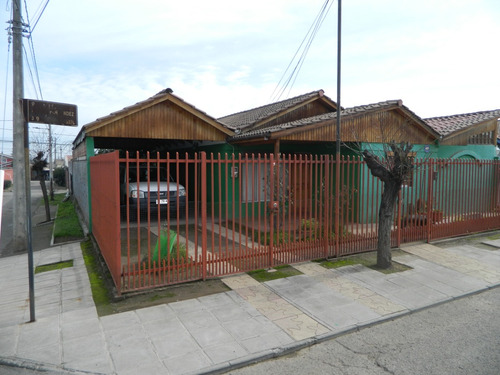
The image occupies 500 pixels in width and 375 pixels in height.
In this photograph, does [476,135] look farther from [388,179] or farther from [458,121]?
[388,179]

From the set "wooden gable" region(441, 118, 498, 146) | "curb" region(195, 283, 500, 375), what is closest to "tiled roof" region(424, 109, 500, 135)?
"wooden gable" region(441, 118, 498, 146)

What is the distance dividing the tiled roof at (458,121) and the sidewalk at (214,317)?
728 centimetres

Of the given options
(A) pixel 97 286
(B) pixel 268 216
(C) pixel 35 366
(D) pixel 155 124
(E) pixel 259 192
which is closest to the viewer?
(C) pixel 35 366

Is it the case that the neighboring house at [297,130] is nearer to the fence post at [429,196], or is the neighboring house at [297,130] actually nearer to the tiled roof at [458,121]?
the tiled roof at [458,121]

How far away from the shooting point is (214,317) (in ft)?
15.4

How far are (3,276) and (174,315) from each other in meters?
4.52

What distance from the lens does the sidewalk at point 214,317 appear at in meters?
3.74

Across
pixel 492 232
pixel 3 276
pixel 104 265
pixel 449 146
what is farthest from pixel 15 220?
pixel 449 146

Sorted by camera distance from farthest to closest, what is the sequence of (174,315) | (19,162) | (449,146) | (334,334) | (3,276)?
(449,146) < (19,162) < (3,276) < (174,315) < (334,334)

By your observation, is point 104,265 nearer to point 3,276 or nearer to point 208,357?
point 3,276

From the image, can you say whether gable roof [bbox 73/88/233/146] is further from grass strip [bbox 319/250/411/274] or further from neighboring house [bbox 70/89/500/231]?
grass strip [bbox 319/250/411/274]

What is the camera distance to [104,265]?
6.62m

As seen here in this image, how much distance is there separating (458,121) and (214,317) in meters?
13.8

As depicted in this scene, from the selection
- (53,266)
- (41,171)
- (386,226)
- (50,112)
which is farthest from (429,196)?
(41,171)
